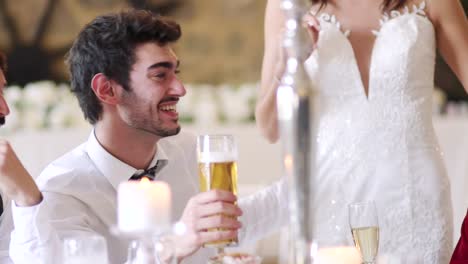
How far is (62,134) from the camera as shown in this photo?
5.61m

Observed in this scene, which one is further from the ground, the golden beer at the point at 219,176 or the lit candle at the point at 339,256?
the golden beer at the point at 219,176

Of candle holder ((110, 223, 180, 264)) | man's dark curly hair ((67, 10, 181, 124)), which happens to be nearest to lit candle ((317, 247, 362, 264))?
candle holder ((110, 223, 180, 264))

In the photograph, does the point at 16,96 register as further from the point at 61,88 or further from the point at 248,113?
the point at 248,113

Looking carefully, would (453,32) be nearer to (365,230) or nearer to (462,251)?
(462,251)

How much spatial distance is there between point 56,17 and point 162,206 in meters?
5.42

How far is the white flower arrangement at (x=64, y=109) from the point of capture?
569 cm

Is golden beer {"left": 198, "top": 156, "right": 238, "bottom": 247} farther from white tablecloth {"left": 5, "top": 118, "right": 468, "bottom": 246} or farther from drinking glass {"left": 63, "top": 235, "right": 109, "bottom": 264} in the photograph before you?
white tablecloth {"left": 5, "top": 118, "right": 468, "bottom": 246}

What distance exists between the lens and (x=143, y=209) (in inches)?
56.6

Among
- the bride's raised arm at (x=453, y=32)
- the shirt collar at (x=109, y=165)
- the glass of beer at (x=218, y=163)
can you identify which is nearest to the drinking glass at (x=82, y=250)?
the glass of beer at (x=218, y=163)

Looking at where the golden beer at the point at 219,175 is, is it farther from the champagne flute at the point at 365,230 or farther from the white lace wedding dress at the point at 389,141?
the white lace wedding dress at the point at 389,141

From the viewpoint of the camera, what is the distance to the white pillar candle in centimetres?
143

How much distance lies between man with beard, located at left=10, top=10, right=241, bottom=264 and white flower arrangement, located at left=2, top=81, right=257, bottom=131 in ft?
9.50

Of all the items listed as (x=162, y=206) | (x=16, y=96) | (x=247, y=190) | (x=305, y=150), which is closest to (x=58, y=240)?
(x=162, y=206)

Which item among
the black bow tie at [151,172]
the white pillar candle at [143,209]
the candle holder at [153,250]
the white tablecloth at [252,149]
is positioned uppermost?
the white tablecloth at [252,149]
